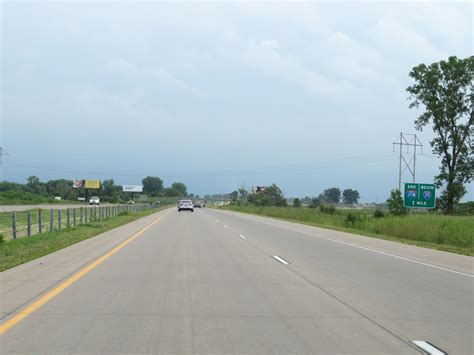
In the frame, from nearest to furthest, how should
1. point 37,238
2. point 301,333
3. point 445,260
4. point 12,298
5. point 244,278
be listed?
point 301,333
point 12,298
point 244,278
point 445,260
point 37,238

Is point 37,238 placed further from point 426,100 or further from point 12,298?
point 426,100

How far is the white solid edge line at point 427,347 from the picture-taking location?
6.48m

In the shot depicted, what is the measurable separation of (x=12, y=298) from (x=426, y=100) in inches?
2734

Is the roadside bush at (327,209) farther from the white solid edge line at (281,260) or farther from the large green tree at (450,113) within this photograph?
the white solid edge line at (281,260)

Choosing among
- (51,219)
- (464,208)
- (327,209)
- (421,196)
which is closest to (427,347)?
(51,219)

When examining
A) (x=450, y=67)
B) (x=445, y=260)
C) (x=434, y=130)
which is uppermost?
(x=450, y=67)

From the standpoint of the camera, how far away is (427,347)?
671 centimetres

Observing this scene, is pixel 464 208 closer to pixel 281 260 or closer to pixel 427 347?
pixel 281 260

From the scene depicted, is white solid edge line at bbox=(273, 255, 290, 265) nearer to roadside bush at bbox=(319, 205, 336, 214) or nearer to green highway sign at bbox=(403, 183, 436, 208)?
green highway sign at bbox=(403, 183, 436, 208)

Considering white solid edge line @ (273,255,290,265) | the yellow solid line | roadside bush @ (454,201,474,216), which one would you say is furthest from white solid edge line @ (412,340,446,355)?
roadside bush @ (454,201,474,216)

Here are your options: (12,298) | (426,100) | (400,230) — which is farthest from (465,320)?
(426,100)

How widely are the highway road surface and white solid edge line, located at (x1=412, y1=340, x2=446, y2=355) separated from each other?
26 millimetres

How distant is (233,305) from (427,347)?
3.38m

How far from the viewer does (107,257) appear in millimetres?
Result: 16156
